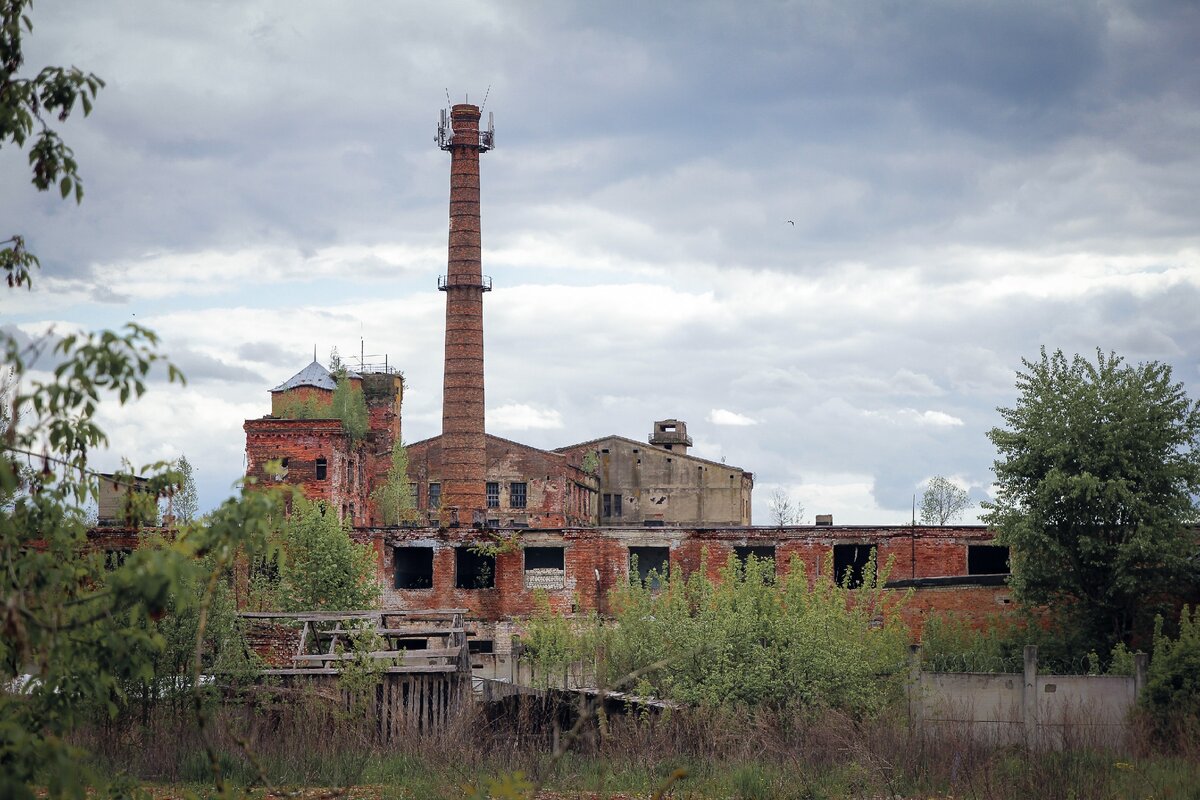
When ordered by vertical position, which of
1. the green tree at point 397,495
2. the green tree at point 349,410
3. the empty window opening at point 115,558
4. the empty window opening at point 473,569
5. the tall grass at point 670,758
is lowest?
the tall grass at point 670,758

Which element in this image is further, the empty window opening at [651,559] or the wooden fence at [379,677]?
the empty window opening at [651,559]

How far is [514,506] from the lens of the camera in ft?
154

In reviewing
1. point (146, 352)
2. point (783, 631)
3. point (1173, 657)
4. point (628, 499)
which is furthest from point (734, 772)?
point (628, 499)

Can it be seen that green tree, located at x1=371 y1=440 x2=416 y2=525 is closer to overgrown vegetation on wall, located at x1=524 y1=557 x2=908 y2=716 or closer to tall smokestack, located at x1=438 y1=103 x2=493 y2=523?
tall smokestack, located at x1=438 y1=103 x2=493 y2=523

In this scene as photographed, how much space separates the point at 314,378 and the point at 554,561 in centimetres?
2176

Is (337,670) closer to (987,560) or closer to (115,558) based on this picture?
(115,558)

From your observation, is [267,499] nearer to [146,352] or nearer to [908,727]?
[146,352]

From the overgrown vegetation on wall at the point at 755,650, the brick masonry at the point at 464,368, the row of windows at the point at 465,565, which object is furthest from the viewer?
the brick masonry at the point at 464,368

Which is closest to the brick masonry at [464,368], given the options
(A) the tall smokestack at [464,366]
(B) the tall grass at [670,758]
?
(A) the tall smokestack at [464,366]

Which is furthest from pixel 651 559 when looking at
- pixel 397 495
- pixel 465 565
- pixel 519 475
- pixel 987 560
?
pixel 519 475

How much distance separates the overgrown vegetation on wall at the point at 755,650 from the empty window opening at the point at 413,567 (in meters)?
11.9

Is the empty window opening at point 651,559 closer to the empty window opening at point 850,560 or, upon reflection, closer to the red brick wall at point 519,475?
the empty window opening at point 850,560

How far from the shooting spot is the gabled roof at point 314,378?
48.5 metres

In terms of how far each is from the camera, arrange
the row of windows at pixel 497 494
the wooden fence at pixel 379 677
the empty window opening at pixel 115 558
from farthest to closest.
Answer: the row of windows at pixel 497 494
the empty window opening at pixel 115 558
the wooden fence at pixel 379 677
